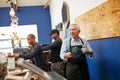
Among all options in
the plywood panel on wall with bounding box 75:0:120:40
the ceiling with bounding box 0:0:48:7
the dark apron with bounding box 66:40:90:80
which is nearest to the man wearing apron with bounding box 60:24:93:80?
the dark apron with bounding box 66:40:90:80

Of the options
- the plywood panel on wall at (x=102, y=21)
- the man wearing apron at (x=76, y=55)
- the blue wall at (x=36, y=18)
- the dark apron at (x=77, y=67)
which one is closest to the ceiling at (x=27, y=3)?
the blue wall at (x=36, y=18)

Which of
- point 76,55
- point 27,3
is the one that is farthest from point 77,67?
point 27,3

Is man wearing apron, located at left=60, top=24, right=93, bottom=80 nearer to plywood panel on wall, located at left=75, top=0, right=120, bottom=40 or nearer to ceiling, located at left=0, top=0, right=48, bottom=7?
plywood panel on wall, located at left=75, top=0, right=120, bottom=40

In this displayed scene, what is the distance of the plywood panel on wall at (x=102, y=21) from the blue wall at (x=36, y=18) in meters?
5.20

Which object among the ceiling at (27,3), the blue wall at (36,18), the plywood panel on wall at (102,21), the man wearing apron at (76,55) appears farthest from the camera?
the blue wall at (36,18)

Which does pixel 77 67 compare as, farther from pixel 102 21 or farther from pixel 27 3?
pixel 27 3

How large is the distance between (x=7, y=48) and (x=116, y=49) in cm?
716

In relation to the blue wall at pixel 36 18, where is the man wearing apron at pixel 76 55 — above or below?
below

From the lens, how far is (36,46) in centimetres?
406

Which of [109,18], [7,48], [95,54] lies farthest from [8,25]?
[109,18]

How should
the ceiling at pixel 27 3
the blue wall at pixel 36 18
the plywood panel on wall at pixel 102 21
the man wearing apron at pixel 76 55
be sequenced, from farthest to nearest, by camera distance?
the blue wall at pixel 36 18, the ceiling at pixel 27 3, the man wearing apron at pixel 76 55, the plywood panel on wall at pixel 102 21

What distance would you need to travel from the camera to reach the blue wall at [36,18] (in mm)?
9430

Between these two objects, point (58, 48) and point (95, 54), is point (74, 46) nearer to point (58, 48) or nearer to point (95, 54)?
point (95, 54)

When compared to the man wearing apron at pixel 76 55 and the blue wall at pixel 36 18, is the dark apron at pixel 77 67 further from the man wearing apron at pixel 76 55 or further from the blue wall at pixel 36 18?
the blue wall at pixel 36 18
